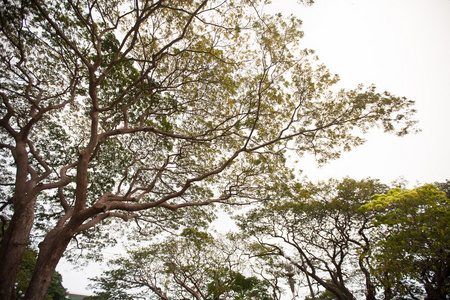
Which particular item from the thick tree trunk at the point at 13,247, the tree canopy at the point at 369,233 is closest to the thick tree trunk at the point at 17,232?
the thick tree trunk at the point at 13,247

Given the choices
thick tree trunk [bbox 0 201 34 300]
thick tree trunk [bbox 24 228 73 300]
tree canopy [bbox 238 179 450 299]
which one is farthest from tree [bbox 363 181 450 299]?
thick tree trunk [bbox 0 201 34 300]

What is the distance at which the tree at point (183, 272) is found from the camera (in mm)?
14594

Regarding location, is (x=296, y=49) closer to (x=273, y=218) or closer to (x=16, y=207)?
(x=16, y=207)

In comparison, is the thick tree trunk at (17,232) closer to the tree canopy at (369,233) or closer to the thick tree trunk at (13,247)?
the thick tree trunk at (13,247)

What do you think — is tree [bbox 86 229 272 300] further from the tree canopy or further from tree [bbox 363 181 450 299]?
tree [bbox 363 181 450 299]

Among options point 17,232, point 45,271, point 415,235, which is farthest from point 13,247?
point 415,235

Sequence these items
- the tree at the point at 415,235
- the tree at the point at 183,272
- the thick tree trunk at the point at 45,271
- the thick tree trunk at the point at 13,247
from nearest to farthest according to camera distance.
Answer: the thick tree trunk at the point at 45,271 < the thick tree trunk at the point at 13,247 < the tree at the point at 415,235 < the tree at the point at 183,272

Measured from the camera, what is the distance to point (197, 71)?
6.52 metres

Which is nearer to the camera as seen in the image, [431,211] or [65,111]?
[431,211]

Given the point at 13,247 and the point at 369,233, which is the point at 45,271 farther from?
the point at 369,233

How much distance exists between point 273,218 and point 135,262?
11125mm

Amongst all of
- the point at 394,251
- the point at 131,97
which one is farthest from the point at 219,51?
the point at 394,251

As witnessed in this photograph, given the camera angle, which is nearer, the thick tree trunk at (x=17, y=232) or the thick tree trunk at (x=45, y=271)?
the thick tree trunk at (x=45, y=271)

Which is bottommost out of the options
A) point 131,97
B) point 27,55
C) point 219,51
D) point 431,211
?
point 431,211
